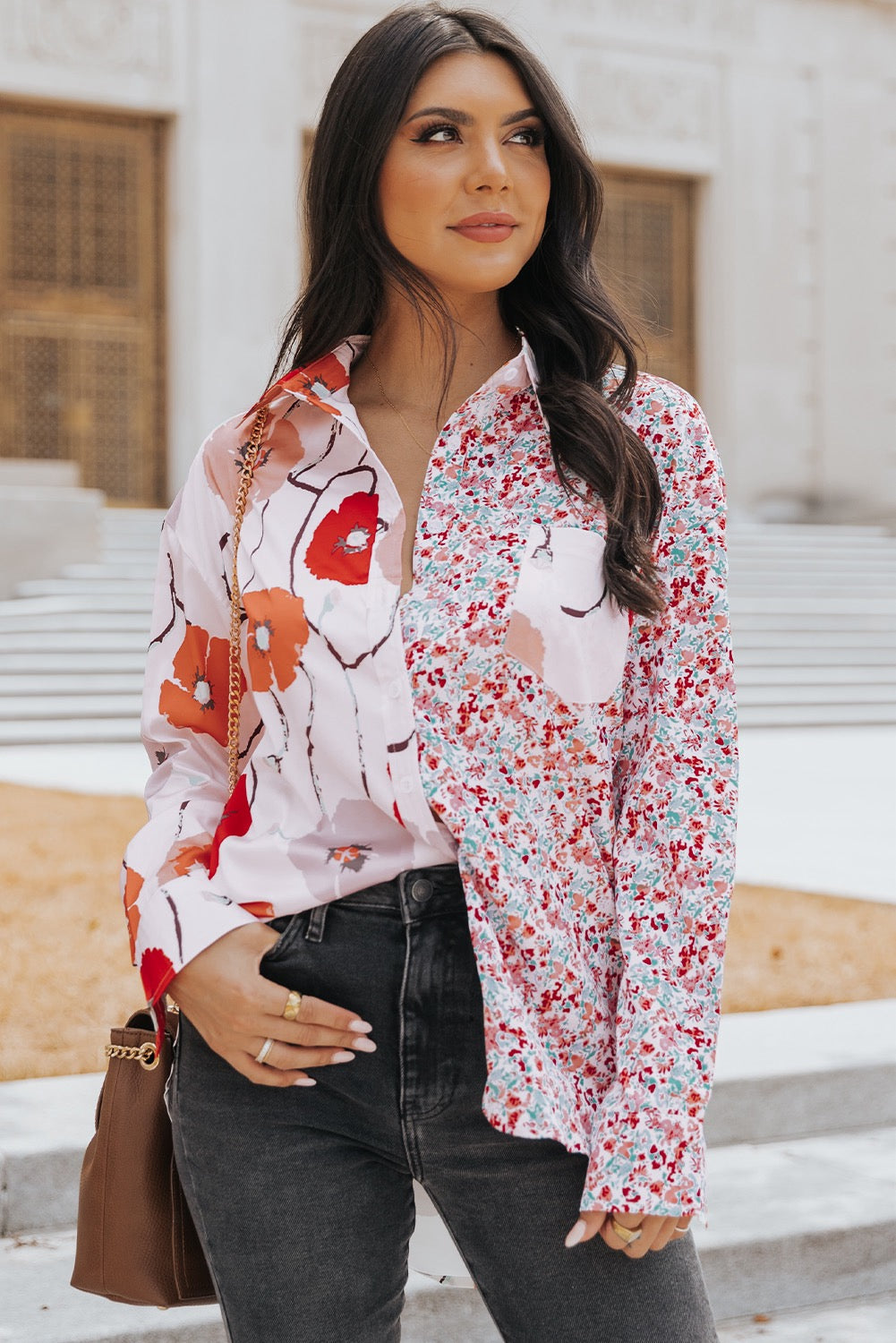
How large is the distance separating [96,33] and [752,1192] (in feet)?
52.6

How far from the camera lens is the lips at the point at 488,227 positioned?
5.74 ft

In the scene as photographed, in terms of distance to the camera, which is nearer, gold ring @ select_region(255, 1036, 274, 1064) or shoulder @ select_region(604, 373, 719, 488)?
gold ring @ select_region(255, 1036, 274, 1064)

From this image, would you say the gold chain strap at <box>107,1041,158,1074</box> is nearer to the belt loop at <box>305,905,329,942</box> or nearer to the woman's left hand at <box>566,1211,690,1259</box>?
the belt loop at <box>305,905,329,942</box>

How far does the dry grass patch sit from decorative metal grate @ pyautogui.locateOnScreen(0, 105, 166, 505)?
1208 centimetres

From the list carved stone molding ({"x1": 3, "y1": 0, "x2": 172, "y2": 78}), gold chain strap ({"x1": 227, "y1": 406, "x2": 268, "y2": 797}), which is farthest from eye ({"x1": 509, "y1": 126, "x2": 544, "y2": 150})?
carved stone molding ({"x1": 3, "y1": 0, "x2": 172, "y2": 78})

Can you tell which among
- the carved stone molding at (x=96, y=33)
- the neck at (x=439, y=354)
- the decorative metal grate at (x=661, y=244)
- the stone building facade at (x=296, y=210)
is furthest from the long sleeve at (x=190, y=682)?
the decorative metal grate at (x=661, y=244)

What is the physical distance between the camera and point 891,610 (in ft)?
46.9

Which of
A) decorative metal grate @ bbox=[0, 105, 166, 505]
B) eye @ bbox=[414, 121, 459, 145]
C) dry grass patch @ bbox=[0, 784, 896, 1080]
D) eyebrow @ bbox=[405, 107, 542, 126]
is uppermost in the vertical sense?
decorative metal grate @ bbox=[0, 105, 166, 505]

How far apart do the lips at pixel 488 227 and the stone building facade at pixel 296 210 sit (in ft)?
51.1

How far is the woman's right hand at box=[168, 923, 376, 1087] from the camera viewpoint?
155 cm

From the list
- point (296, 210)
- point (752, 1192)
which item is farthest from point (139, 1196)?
point (296, 210)

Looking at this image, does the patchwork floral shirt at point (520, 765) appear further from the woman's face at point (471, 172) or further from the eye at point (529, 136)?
the eye at point (529, 136)

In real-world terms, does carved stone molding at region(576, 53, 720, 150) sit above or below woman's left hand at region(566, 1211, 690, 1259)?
above

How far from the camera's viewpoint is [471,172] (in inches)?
68.2
